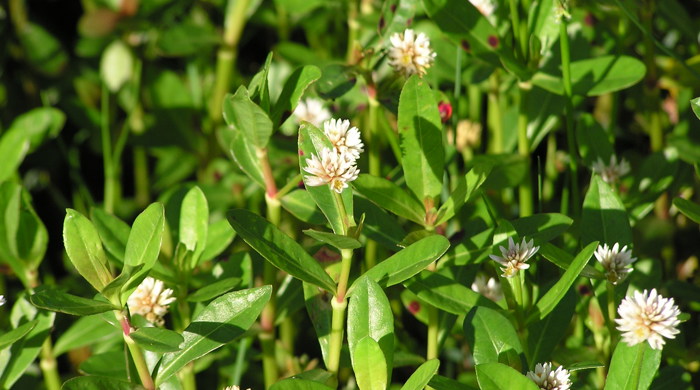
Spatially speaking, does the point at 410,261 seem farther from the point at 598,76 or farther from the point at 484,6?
the point at 484,6

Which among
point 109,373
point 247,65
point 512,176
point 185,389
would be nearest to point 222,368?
point 185,389

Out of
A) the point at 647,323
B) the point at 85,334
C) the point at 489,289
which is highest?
the point at 647,323

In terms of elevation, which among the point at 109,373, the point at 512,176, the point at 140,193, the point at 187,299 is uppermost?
the point at 512,176

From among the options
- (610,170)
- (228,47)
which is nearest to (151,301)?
(610,170)

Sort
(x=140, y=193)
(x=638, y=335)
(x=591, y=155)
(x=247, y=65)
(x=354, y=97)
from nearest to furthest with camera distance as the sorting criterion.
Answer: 1. (x=638, y=335)
2. (x=591, y=155)
3. (x=354, y=97)
4. (x=140, y=193)
5. (x=247, y=65)

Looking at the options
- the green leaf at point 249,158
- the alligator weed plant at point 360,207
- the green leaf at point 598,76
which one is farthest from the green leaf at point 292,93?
the green leaf at point 598,76

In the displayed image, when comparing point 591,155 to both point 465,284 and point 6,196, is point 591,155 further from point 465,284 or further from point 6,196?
point 6,196
